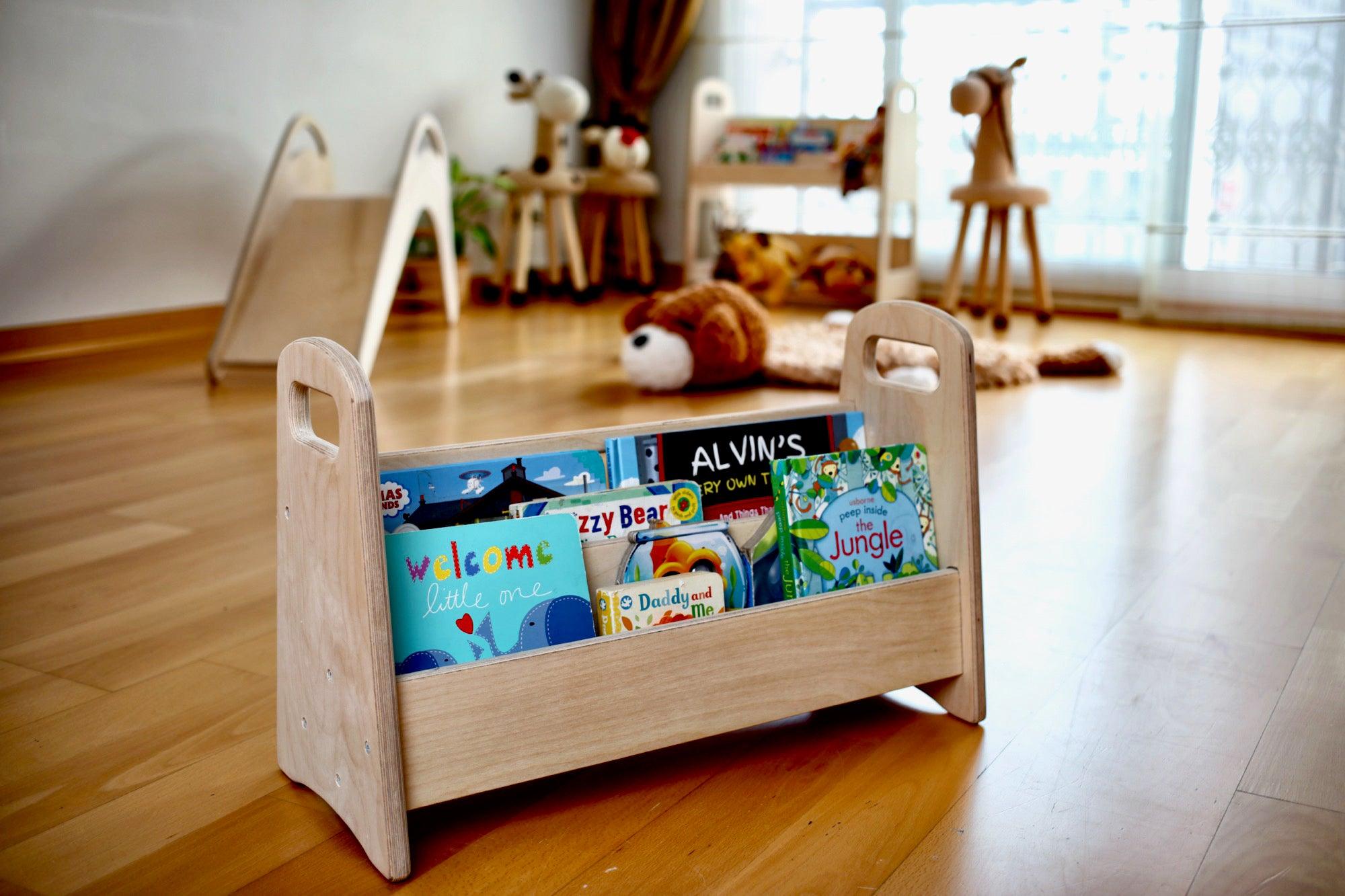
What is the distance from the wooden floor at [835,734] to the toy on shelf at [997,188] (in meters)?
1.68

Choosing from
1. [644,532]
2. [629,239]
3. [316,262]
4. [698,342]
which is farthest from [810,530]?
[629,239]

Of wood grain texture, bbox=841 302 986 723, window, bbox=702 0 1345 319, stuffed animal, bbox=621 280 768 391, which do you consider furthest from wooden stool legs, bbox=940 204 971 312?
wood grain texture, bbox=841 302 986 723

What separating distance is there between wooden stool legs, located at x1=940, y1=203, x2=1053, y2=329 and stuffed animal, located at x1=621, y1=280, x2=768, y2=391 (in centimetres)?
128

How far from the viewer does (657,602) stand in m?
0.88

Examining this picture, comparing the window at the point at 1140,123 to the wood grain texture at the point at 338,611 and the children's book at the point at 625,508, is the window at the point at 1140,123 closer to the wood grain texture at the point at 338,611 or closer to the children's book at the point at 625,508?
the children's book at the point at 625,508

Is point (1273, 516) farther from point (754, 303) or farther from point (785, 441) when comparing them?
point (754, 303)

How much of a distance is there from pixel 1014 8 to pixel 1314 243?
1224 millimetres

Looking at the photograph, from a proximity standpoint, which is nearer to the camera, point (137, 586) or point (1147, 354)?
point (137, 586)

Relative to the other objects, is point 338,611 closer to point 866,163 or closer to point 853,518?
point 853,518

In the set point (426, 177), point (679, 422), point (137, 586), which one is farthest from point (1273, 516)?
point (426, 177)

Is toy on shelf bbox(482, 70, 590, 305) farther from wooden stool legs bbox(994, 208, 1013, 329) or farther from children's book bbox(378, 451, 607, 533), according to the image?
children's book bbox(378, 451, 607, 533)

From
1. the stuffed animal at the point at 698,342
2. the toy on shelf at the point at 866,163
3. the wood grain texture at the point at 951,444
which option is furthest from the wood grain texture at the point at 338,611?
the toy on shelf at the point at 866,163

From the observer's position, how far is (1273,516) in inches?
62.7

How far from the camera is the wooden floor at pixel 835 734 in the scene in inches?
31.2
